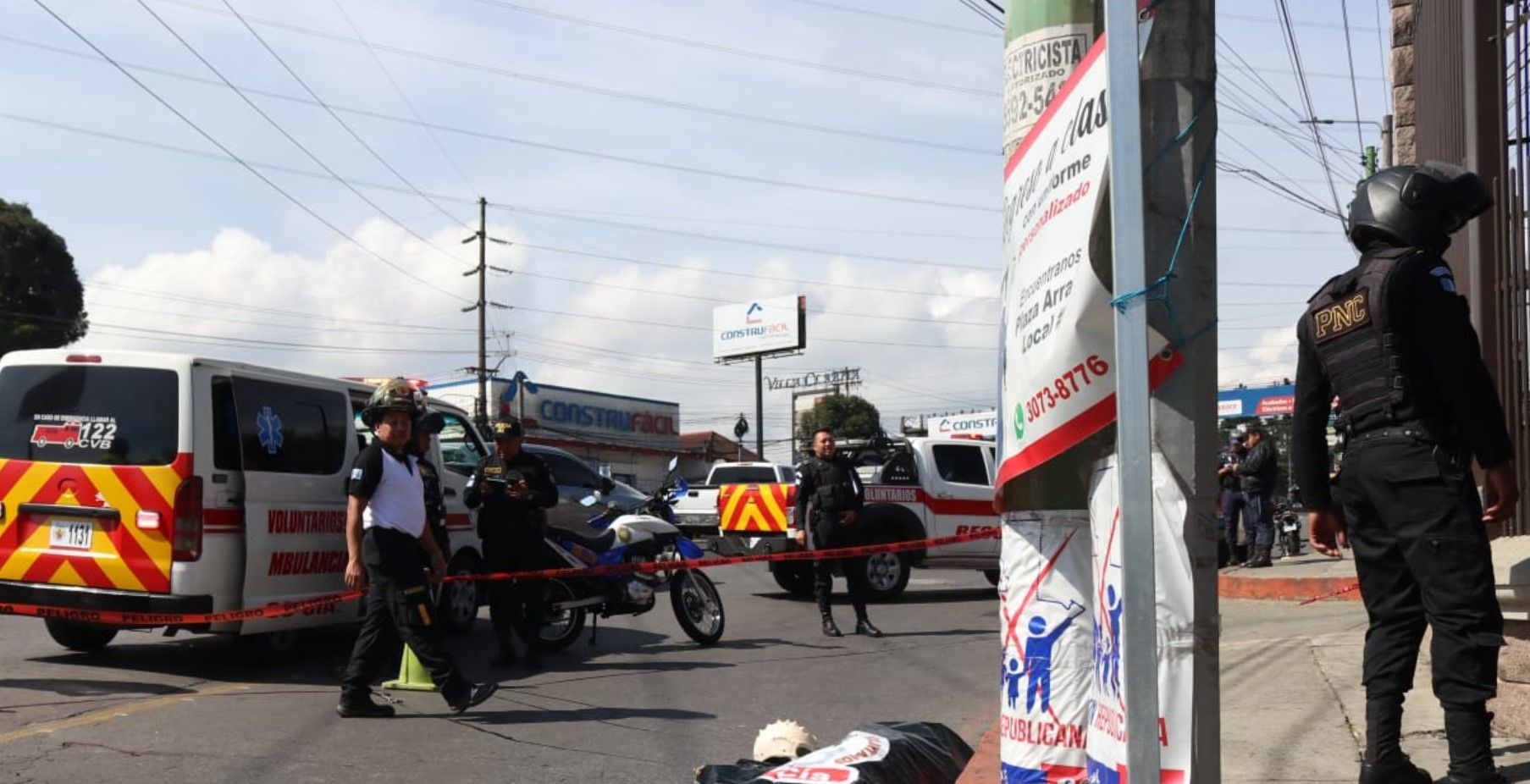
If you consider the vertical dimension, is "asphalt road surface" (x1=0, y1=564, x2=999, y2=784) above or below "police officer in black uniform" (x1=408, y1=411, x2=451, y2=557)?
below

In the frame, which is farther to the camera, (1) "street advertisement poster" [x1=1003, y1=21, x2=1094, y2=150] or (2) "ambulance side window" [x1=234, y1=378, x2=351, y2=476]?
(2) "ambulance side window" [x1=234, y1=378, x2=351, y2=476]

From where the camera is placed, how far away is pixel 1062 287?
327 centimetres

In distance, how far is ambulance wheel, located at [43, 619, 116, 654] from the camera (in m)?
9.38

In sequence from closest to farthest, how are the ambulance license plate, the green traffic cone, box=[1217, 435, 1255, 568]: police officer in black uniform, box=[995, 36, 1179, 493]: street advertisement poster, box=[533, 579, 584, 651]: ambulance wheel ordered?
box=[995, 36, 1179, 493]: street advertisement poster < the green traffic cone < the ambulance license plate < box=[533, 579, 584, 651]: ambulance wheel < box=[1217, 435, 1255, 568]: police officer in black uniform

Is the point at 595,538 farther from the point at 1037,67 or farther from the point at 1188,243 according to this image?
the point at 1188,243

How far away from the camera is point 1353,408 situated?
4160 mm

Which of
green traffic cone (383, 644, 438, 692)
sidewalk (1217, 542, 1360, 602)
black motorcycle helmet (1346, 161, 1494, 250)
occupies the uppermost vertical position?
black motorcycle helmet (1346, 161, 1494, 250)

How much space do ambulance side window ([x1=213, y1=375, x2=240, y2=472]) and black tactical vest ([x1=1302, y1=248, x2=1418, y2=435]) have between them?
6.64 metres

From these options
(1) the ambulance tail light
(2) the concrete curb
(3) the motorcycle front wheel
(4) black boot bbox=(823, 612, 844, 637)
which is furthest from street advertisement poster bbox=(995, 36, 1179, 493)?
(2) the concrete curb

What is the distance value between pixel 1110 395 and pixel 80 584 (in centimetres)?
721

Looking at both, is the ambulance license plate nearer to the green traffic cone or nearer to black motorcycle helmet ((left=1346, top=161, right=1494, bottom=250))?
the green traffic cone

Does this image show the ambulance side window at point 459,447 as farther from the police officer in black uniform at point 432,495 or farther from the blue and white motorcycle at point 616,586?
the police officer in black uniform at point 432,495

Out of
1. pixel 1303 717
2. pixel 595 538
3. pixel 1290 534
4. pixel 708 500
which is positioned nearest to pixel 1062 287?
pixel 1303 717

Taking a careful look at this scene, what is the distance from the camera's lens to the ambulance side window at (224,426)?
8609mm
